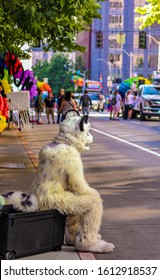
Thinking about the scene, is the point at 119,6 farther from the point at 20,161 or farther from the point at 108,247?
the point at 108,247

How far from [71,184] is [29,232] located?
70cm

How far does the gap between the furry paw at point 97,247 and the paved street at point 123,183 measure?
7cm

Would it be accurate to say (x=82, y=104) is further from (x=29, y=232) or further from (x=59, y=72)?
(x=59, y=72)

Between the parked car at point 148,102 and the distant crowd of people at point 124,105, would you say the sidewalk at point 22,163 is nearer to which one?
the distant crowd of people at point 124,105

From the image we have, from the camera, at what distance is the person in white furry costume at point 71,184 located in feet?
28.9

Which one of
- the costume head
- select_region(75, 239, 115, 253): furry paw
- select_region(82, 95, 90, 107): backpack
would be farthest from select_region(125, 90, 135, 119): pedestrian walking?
the costume head

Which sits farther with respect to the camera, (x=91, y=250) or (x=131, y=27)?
(x=131, y=27)

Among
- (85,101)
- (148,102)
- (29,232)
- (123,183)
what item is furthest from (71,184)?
(148,102)

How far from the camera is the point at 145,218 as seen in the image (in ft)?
38.1

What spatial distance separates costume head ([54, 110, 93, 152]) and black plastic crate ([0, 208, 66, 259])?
0.74 meters

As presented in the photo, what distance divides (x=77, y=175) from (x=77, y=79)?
13294 cm

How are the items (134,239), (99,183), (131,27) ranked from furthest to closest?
(131,27), (99,183), (134,239)

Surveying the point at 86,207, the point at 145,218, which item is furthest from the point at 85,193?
the point at 145,218

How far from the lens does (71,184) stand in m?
8.88
